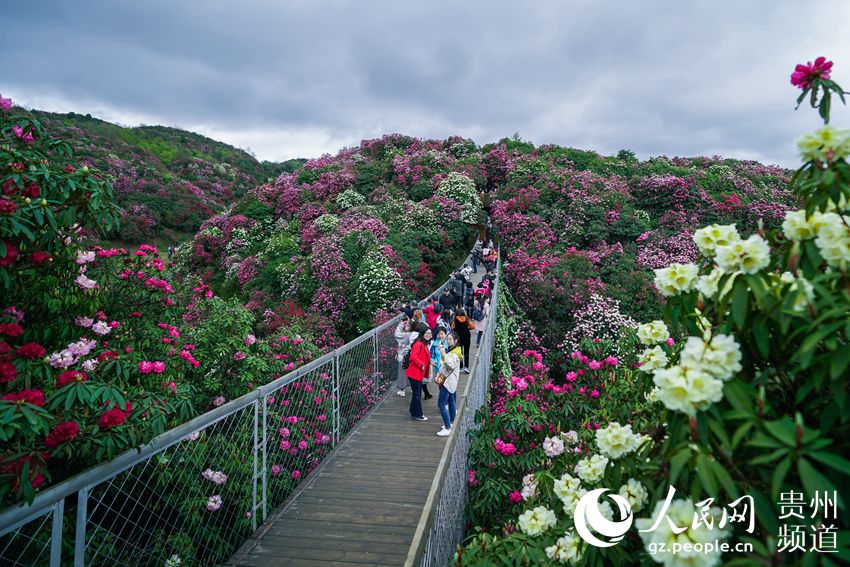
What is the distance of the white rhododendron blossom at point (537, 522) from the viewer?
8.21 ft

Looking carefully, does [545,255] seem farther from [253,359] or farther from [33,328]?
[33,328]

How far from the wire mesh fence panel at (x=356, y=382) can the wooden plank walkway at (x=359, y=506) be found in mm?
264

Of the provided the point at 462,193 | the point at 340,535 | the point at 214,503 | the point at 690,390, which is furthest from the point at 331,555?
the point at 462,193

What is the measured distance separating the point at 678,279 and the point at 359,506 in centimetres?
381

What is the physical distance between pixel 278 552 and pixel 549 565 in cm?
259

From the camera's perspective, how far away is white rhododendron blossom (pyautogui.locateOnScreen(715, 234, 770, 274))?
1.46 metres

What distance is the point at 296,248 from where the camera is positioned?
16.9 meters

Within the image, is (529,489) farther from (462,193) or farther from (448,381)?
(462,193)

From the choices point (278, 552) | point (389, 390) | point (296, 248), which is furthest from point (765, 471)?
point (296, 248)

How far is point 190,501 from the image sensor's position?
358cm

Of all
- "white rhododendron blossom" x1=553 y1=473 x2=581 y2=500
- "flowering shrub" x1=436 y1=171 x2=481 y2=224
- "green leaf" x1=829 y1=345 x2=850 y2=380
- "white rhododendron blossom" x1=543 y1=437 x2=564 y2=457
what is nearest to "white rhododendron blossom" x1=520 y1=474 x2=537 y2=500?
"white rhododendron blossom" x1=543 y1=437 x2=564 y2=457

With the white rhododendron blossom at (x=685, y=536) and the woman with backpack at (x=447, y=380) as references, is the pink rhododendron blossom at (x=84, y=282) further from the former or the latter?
the woman with backpack at (x=447, y=380)

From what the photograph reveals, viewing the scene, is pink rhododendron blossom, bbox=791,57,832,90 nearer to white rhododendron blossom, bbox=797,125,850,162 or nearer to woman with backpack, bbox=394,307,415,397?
white rhododendron blossom, bbox=797,125,850,162

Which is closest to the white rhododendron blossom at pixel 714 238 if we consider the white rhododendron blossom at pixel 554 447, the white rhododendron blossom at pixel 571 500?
the white rhododendron blossom at pixel 571 500
